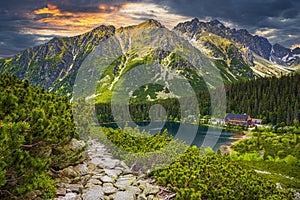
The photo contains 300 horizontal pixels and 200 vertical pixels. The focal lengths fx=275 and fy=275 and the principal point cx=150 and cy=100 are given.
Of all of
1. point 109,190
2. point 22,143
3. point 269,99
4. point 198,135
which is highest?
point 269,99

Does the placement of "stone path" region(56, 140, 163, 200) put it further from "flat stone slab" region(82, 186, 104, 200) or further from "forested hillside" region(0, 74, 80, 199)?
"forested hillside" region(0, 74, 80, 199)

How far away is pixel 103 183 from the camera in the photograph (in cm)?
1266

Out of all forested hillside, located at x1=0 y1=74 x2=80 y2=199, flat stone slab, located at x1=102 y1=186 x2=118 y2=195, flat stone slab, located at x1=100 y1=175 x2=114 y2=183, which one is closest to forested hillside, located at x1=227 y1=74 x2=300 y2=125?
flat stone slab, located at x1=100 y1=175 x2=114 y2=183

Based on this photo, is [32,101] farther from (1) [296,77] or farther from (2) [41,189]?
(1) [296,77]

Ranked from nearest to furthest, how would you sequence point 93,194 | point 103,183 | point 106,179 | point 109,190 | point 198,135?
point 93,194 < point 109,190 < point 103,183 < point 106,179 < point 198,135

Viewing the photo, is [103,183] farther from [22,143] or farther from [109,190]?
[22,143]

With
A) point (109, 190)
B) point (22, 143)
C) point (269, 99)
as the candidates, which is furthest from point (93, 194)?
point (269, 99)

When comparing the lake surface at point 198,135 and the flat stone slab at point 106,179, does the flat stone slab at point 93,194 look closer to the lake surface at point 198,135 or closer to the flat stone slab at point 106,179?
the flat stone slab at point 106,179

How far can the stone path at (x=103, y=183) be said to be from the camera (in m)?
11.0

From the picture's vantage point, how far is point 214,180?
13016 mm

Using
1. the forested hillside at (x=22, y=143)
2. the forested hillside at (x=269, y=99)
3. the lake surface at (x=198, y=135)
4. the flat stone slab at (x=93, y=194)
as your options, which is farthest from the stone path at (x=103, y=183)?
the forested hillside at (x=269, y=99)

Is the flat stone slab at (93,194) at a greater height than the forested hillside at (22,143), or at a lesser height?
lesser

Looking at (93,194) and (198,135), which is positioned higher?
(93,194)

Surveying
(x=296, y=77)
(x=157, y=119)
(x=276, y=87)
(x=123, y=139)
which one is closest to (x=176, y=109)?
(x=157, y=119)
